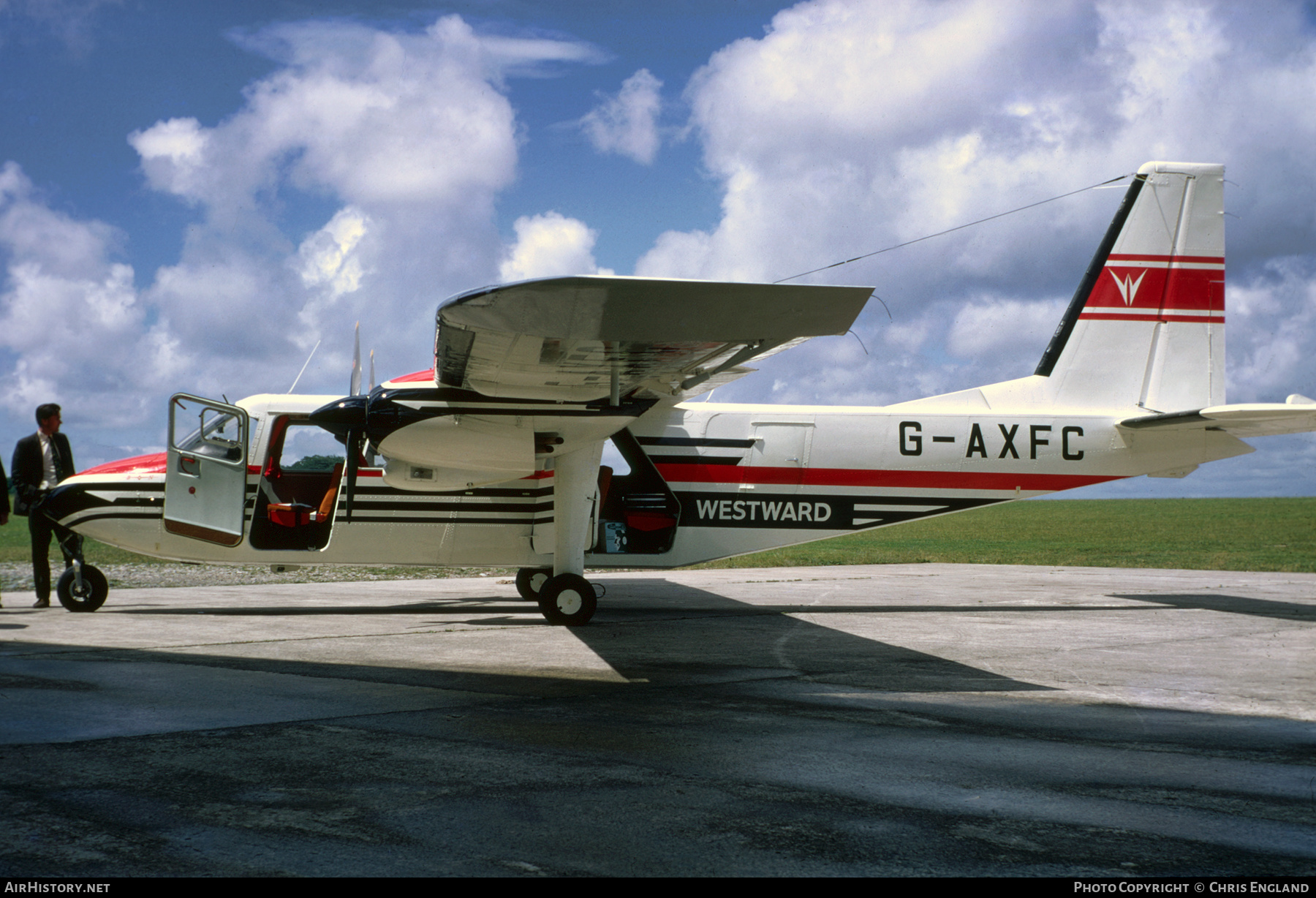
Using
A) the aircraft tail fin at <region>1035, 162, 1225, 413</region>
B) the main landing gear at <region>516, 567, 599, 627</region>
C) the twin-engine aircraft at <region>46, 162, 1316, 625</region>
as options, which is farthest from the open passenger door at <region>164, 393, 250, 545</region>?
the aircraft tail fin at <region>1035, 162, 1225, 413</region>

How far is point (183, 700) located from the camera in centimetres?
570

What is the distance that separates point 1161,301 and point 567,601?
353 inches

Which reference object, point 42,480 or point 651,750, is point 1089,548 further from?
point 651,750

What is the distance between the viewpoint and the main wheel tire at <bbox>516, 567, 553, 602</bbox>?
12.4m

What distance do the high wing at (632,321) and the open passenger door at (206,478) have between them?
383cm

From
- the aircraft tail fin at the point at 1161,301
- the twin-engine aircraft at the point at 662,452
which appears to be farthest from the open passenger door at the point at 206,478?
the aircraft tail fin at the point at 1161,301

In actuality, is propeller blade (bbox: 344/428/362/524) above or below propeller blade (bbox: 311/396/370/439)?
below

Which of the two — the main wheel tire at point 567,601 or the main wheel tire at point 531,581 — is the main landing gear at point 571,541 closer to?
the main wheel tire at point 567,601

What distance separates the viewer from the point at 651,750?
470 cm

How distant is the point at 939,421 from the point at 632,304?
7447mm

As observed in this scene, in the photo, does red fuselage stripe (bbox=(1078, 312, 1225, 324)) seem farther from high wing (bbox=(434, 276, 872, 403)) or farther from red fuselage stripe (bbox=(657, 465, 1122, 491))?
high wing (bbox=(434, 276, 872, 403))

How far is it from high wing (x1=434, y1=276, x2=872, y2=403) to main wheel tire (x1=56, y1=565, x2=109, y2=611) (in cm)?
581

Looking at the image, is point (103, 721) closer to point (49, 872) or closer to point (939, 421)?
point (49, 872)

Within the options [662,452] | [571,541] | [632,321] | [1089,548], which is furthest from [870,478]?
[1089,548]
